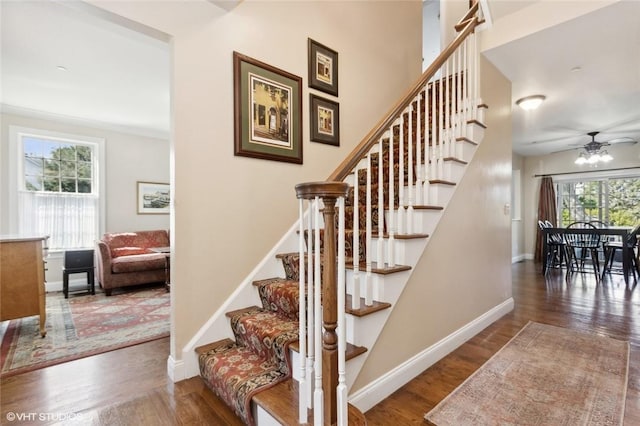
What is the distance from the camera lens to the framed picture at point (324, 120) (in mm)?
2713

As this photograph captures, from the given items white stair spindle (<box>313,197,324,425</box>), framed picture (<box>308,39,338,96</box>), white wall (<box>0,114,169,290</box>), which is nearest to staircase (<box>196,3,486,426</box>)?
white stair spindle (<box>313,197,324,425</box>)

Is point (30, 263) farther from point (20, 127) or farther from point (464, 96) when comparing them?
point (464, 96)

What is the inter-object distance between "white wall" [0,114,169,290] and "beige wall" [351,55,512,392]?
525 centimetres

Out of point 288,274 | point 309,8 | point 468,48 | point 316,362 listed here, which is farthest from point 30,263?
point 468,48

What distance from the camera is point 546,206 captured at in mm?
7055

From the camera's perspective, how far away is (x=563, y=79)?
3457 mm

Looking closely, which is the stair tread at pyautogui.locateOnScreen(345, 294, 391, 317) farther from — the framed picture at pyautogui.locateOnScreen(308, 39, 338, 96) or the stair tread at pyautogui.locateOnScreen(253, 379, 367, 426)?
the framed picture at pyautogui.locateOnScreen(308, 39, 338, 96)

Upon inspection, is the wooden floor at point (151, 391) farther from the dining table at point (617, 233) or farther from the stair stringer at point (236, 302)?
the dining table at point (617, 233)

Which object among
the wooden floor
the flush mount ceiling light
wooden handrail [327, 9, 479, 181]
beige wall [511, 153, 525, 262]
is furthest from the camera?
beige wall [511, 153, 525, 262]

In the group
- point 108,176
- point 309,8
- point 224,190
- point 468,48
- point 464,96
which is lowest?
point 224,190

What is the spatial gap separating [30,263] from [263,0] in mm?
2975

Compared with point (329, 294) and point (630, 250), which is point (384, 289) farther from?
point (630, 250)

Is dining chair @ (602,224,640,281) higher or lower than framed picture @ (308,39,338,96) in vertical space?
lower

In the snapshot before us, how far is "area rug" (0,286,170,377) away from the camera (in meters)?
2.23
